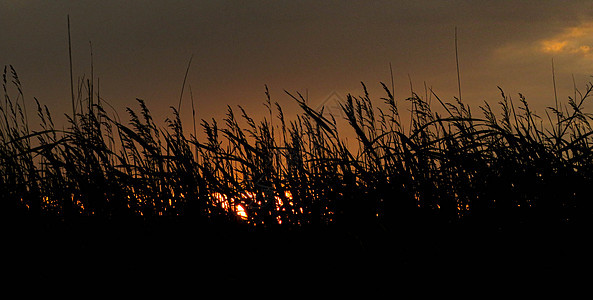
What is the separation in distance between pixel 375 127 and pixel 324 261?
1268 mm

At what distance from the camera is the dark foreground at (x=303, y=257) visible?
6.88 feet

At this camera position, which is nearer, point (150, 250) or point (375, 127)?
point (150, 250)

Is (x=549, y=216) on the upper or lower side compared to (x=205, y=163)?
lower

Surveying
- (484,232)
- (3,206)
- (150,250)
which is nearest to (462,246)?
(484,232)

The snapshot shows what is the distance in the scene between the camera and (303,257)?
2252 mm

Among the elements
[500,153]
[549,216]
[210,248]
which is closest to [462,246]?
[549,216]

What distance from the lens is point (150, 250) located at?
2.35m

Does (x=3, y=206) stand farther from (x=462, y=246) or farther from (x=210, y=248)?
(x=462, y=246)

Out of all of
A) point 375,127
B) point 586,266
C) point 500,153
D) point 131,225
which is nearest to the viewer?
point 586,266

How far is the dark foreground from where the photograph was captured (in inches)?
82.6

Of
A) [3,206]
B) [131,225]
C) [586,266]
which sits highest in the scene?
[3,206]

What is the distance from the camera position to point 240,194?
2.65 meters

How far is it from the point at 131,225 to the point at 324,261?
2.71 ft

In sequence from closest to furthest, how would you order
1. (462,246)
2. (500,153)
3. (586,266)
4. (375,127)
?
(586,266) → (462,246) → (500,153) → (375,127)
